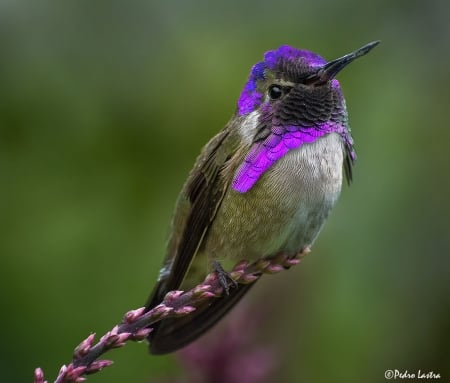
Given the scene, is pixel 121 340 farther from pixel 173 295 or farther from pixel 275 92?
pixel 275 92

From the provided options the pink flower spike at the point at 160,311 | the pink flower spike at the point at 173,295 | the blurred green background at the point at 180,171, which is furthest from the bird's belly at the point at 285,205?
the pink flower spike at the point at 160,311

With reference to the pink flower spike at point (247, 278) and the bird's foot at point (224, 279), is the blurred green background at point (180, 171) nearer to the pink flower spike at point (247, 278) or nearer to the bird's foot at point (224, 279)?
the bird's foot at point (224, 279)

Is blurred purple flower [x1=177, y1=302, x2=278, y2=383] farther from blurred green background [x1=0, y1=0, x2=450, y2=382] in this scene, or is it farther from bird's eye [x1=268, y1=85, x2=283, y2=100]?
bird's eye [x1=268, y1=85, x2=283, y2=100]

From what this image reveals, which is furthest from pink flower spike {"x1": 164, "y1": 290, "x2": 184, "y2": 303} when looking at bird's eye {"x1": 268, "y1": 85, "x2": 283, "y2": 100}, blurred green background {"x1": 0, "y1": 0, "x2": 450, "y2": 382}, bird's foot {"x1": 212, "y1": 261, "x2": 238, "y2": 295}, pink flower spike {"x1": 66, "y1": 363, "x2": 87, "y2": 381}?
blurred green background {"x1": 0, "y1": 0, "x2": 450, "y2": 382}

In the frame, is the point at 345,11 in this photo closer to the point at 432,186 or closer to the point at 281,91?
the point at 432,186

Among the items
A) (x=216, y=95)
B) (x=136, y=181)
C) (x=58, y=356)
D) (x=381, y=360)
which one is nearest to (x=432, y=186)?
(x=381, y=360)
